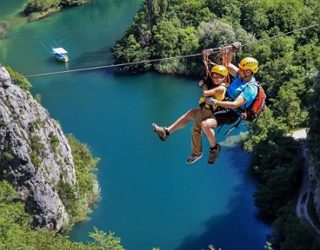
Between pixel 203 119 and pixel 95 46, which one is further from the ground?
pixel 203 119

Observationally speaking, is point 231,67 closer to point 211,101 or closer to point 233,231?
point 211,101

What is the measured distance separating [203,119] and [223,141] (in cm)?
3281

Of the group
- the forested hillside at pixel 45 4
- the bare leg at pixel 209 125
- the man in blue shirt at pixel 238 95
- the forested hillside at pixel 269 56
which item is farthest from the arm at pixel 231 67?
the forested hillside at pixel 45 4

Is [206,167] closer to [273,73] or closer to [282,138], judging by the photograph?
[282,138]

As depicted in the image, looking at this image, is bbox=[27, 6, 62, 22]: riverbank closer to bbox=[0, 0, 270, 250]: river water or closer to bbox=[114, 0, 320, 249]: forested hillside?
bbox=[0, 0, 270, 250]: river water

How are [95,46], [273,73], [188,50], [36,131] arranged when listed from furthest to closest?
1. [95,46]
2. [188,50]
3. [273,73]
4. [36,131]

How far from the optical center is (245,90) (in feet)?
41.6

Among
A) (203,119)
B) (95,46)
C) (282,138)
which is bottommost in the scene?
(95,46)

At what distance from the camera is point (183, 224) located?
37312 mm

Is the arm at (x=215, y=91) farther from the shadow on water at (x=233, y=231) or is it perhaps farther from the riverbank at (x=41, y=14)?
the riverbank at (x=41, y=14)

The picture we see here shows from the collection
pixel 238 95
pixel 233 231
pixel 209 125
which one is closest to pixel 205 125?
pixel 209 125

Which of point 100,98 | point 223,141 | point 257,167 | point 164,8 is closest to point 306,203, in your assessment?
point 257,167

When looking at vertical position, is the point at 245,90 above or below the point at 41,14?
above

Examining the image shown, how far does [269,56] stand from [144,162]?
15.3 meters
